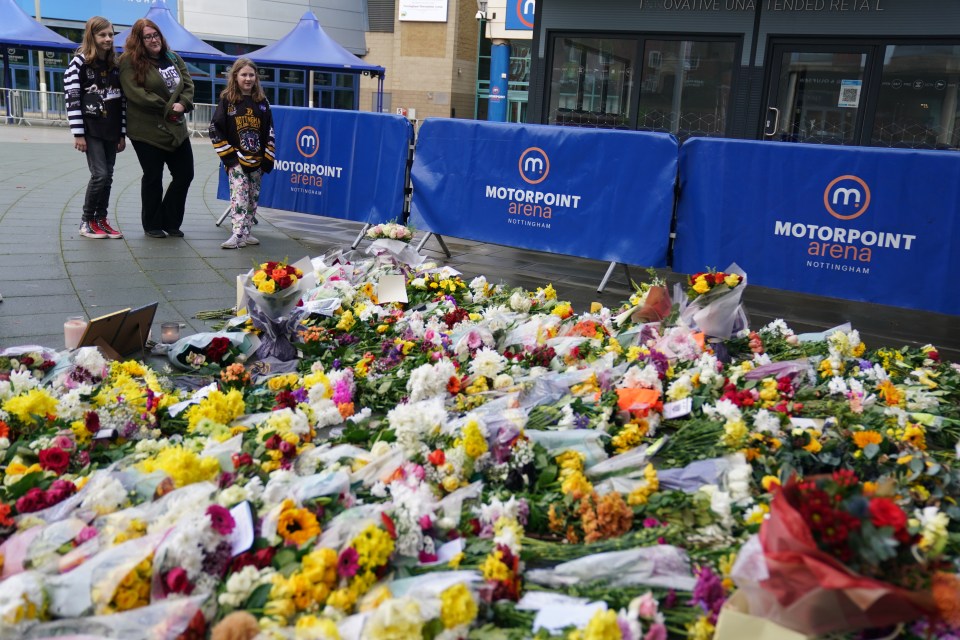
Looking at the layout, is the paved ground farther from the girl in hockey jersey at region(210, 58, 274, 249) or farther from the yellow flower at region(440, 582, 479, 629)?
the yellow flower at region(440, 582, 479, 629)

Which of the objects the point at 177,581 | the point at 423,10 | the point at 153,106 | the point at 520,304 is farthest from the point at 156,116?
the point at 423,10

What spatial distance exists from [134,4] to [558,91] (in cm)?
2691

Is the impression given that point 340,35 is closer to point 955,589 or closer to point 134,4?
point 134,4

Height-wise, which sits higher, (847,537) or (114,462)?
(847,537)

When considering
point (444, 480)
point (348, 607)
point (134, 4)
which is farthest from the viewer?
point (134, 4)

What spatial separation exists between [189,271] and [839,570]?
6.06m

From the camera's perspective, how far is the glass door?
1002cm

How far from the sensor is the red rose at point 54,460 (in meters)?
3.14

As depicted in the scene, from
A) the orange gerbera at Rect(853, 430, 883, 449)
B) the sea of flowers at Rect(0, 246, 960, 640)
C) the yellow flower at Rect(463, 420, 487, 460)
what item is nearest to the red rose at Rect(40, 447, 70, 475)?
the sea of flowers at Rect(0, 246, 960, 640)

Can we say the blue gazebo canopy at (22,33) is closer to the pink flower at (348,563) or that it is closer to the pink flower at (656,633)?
the pink flower at (348,563)

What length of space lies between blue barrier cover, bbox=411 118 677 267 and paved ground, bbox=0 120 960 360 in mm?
407

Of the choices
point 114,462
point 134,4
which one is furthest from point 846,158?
point 134,4

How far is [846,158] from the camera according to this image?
6.38 m

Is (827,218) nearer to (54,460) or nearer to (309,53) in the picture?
(54,460)
